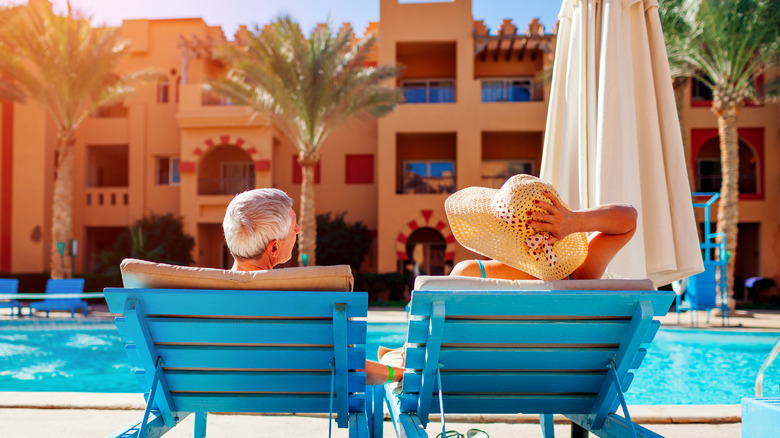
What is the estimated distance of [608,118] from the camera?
3781 millimetres

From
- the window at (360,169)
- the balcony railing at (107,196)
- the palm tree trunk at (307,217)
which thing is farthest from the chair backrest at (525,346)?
the balcony railing at (107,196)

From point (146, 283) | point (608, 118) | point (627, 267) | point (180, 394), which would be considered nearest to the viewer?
point (146, 283)

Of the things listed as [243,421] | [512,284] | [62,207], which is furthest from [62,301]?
[512,284]

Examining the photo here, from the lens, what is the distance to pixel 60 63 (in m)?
16.5

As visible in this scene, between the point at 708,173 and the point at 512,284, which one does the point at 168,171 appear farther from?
the point at 512,284

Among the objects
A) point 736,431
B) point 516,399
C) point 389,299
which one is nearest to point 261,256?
point 516,399

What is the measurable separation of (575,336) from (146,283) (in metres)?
1.52

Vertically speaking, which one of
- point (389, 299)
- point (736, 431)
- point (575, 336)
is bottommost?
point (389, 299)

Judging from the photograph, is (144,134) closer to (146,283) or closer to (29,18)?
(29,18)

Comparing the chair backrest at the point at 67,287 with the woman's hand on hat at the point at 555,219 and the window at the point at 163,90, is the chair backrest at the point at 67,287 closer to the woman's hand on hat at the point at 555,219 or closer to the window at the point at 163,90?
the window at the point at 163,90

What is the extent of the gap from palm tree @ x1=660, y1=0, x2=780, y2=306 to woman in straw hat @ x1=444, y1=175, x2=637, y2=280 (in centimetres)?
1328

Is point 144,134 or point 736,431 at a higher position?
point 144,134

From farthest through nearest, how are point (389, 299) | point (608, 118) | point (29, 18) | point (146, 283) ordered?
point (389, 299)
point (29, 18)
point (608, 118)
point (146, 283)

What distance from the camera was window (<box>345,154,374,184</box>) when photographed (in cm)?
2188
